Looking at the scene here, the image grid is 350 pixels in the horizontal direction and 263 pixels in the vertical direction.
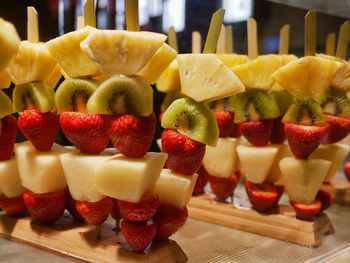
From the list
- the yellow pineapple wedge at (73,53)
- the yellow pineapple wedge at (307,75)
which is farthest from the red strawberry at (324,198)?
the yellow pineapple wedge at (73,53)

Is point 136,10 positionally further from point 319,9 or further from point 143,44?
point 319,9

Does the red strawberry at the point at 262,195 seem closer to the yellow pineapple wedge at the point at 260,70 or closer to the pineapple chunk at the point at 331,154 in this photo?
the pineapple chunk at the point at 331,154

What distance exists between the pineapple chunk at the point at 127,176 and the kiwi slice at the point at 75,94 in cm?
22

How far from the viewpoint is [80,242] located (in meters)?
1.22

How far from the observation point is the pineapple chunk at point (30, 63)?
121 centimetres

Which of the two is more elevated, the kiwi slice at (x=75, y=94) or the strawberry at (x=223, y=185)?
the kiwi slice at (x=75, y=94)

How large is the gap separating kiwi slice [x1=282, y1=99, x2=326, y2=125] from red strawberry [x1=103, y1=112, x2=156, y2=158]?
66 cm

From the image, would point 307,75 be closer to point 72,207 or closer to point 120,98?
point 120,98

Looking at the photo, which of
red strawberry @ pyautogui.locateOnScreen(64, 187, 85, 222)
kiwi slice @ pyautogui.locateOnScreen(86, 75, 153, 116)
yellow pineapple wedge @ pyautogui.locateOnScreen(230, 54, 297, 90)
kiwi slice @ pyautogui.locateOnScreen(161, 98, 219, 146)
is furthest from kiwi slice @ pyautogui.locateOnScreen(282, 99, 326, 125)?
red strawberry @ pyautogui.locateOnScreen(64, 187, 85, 222)

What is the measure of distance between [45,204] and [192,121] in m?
0.58

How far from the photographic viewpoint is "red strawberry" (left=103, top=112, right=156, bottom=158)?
103 cm

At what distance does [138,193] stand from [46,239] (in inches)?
17.9

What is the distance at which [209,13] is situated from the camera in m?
2.38

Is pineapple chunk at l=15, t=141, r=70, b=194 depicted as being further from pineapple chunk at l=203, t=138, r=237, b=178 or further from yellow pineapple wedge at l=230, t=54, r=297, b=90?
yellow pineapple wedge at l=230, t=54, r=297, b=90
